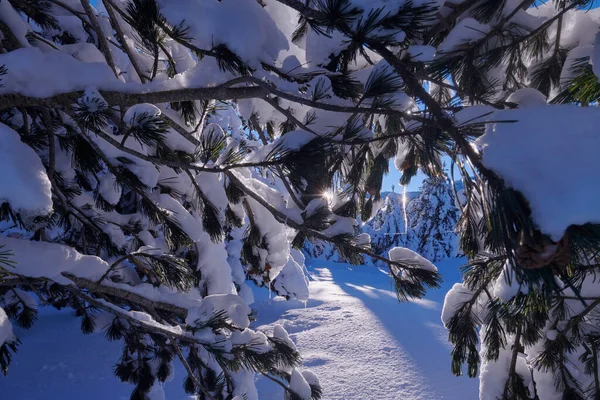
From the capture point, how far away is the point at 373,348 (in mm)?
7008

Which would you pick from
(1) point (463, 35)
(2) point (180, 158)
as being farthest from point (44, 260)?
(1) point (463, 35)

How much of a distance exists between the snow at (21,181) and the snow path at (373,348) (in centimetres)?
383

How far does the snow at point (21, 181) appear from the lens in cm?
114

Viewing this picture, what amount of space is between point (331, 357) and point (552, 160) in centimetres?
673

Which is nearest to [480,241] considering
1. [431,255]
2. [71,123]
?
[71,123]

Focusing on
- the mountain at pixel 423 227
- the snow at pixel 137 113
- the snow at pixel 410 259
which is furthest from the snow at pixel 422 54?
the mountain at pixel 423 227

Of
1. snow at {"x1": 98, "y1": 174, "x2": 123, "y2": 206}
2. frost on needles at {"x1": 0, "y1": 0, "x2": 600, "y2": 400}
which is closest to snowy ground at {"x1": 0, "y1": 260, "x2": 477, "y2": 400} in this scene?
frost on needles at {"x1": 0, "y1": 0, "x2": 600, "y2": 400}

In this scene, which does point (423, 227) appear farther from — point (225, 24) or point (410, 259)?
point (225, 24)

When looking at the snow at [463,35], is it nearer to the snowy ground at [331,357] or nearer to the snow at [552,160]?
the snow at [552,160]

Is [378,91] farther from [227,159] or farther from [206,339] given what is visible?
[206,339]

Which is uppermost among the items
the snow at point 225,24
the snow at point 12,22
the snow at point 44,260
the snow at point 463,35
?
the snow at point 12,22

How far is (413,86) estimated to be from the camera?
1068 millimetres

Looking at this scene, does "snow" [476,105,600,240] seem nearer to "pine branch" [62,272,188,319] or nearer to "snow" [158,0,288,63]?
"snow" [158,0,288,63]

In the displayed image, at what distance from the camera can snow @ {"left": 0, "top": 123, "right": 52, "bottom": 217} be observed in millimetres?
1142
